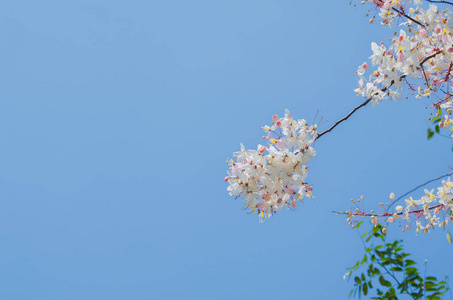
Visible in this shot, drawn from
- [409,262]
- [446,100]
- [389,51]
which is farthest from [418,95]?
[409,262]

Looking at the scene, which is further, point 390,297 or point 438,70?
point 438,70

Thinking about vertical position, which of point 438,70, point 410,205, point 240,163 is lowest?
point 240,163

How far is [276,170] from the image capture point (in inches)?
91.0

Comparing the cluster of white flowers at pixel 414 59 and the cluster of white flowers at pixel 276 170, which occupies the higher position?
the cluster of white flowers at pixel 414 59

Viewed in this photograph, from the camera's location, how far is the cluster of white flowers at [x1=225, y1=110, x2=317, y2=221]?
7.57 feet

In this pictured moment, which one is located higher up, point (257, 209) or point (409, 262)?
point (257, 209)

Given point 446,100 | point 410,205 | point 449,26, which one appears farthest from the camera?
point 410,205

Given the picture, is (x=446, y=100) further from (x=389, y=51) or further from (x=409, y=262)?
(x=409, y=262)

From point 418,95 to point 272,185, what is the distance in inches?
42.0

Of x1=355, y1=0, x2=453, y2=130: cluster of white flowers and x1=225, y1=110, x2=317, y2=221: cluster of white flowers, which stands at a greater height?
x1=355, y1=0, x2=453, y2=130: cluster of white flowers

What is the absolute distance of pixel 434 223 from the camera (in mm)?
3012

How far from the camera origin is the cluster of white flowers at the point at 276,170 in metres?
2.31

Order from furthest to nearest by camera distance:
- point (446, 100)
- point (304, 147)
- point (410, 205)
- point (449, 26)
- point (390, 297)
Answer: point (410, 205) < point (446, 100) < point (449, 26) < point (304, 147) < point (390, 297)

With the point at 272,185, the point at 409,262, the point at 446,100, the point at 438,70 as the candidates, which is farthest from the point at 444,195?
the point at 409,262
